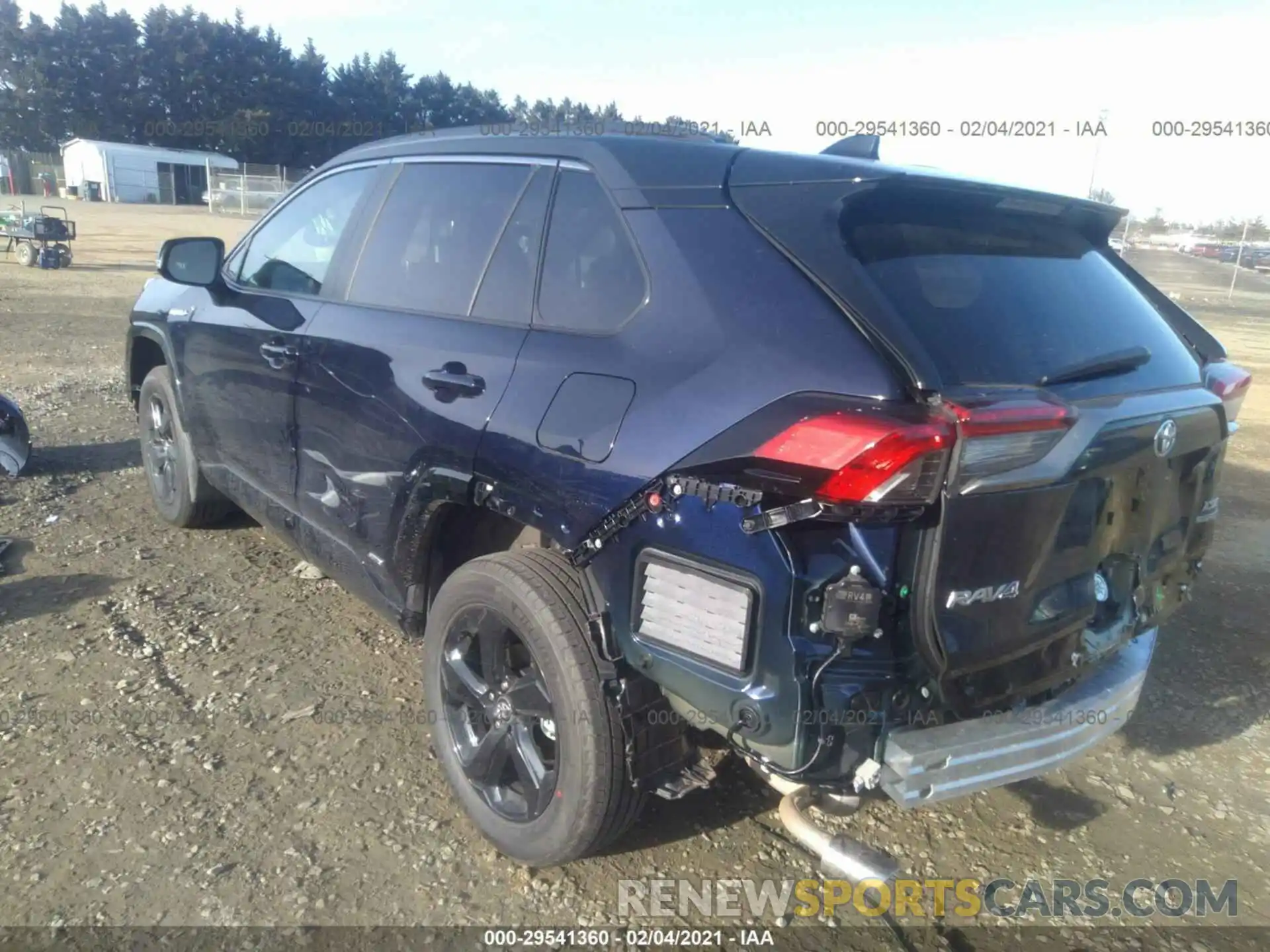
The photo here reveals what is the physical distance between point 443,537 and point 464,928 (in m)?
1.15

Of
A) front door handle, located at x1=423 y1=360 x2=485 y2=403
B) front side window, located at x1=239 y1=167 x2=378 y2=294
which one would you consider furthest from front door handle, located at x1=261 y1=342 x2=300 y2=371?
front door handle, located at x1=423 y1=360 x2=485 y2=403

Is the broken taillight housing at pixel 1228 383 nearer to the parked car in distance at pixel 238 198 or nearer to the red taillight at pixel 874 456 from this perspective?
the red taillight at pixel 874 456

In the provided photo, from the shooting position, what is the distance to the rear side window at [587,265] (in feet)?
8.11

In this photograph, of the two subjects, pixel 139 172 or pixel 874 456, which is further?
pixel 139 172

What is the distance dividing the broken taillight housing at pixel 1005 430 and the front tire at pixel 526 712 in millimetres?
1020

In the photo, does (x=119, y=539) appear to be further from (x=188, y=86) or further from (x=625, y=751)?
(x=188, y=86)

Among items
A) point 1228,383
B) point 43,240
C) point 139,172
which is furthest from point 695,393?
point 139,172

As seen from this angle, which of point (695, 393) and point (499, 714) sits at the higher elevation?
point (695, 393)

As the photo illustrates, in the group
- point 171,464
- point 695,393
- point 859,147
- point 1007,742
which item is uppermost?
point 859,147

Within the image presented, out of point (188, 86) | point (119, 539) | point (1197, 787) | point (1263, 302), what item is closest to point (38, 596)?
→ point (119, 539)

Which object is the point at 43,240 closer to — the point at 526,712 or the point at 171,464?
the point at 171,464

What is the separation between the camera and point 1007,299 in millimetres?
2365

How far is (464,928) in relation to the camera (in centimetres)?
248

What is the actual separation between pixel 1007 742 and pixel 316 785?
2.07 metres
